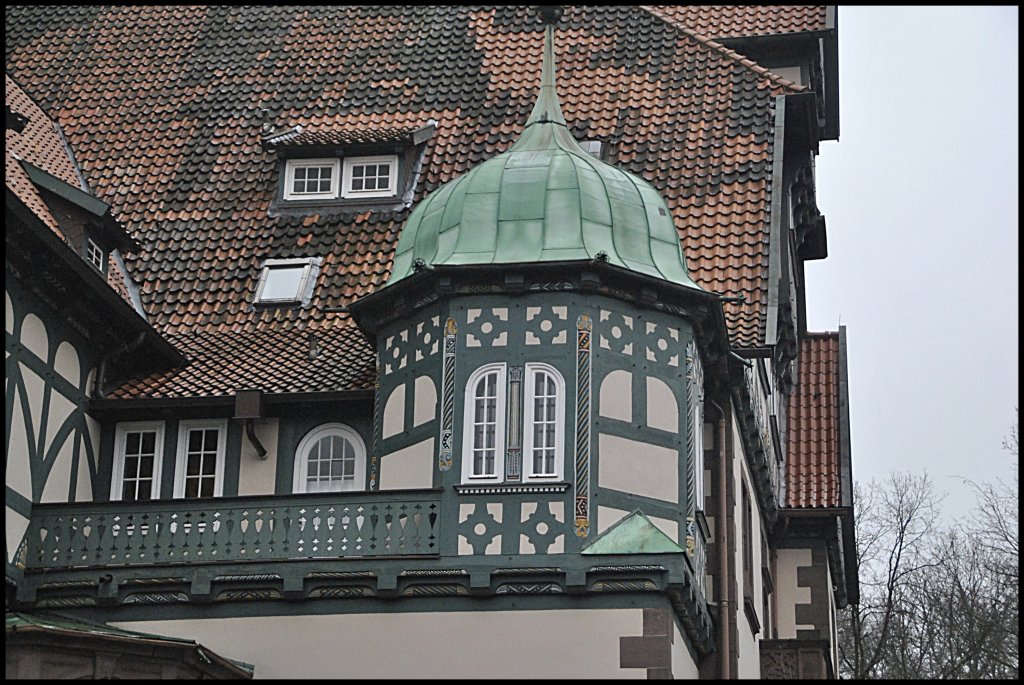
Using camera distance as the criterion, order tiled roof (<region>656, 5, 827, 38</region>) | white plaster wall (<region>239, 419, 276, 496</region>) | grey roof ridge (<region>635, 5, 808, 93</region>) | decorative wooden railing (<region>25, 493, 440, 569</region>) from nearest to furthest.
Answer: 1. decorative wooden railing (<region>25, 493, 440, 569</region>)
2. white plaster wall (<region>239, 419, 276, 496</region>)
3. grey roof ridge (<region>635, 5, 808, 93</region>)
4. tiled roof (<region>656, 5, 827, 38</region>)

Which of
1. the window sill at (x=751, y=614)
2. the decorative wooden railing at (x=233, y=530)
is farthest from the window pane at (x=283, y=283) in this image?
the window sill at (x=751, y=614)

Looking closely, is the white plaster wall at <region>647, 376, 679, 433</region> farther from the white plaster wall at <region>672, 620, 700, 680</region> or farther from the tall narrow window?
the white plaster wall at <region>672, 620, 700, 680</region>

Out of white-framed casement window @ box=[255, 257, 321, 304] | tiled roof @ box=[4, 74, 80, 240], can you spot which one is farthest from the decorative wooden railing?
white-framed casement window @ box=[255, 257, 321, 304]

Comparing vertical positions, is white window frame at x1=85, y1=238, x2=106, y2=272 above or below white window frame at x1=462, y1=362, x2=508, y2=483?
above

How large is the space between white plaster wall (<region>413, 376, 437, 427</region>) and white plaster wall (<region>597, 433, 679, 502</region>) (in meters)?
2.02

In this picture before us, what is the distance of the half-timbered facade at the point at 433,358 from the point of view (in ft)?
78.4

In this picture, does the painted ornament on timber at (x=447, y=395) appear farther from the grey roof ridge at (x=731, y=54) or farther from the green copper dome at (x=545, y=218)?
the grey roof ridge at (x=731, y=54)

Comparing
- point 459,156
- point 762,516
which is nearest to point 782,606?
point 762,516

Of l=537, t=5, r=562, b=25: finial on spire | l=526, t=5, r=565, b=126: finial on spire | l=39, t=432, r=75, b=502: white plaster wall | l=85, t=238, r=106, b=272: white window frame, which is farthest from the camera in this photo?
l=537, t=5, r=562, b=25: finial on spire

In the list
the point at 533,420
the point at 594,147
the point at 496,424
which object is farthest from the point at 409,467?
the point at 594,147

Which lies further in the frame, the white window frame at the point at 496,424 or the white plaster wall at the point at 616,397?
the white plaster wall at the point at 616,397

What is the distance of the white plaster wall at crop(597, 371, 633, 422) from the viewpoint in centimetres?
2436

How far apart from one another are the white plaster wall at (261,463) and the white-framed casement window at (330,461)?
0.79 ft

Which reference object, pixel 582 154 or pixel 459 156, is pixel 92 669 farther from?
pixel 459 156
